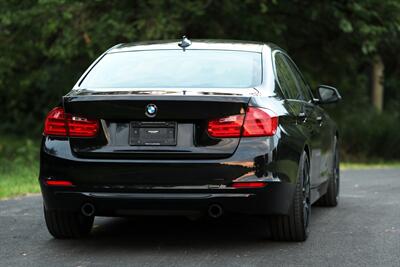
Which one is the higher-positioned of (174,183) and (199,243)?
(174,183)

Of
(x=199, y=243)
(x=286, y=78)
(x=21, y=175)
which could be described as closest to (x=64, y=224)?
(x=199, y=243)

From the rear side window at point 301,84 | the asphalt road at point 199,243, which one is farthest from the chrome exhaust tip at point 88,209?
the rear side window at point 301,84

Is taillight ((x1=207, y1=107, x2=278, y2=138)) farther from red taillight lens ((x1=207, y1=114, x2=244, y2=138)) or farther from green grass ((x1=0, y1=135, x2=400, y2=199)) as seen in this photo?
green grass ((x1=0, y1=135, x2=400, y2=199))

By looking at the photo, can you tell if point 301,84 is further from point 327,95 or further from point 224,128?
point 224,128

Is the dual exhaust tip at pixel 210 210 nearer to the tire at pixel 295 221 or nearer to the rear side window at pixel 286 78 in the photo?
the tire at pixel 295 221

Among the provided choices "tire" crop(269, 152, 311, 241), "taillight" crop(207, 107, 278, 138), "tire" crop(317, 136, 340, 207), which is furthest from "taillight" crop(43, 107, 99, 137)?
"tire" crop(317, 136, 340, 207)

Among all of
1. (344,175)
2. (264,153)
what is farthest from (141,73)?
(344,175)

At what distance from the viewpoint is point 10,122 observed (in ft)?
123

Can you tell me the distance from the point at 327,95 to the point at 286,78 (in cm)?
140

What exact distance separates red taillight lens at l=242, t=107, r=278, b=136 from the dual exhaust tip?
536 mm

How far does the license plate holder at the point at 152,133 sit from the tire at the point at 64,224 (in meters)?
0.93

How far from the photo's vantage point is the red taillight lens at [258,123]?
20.4ft

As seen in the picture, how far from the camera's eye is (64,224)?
6980mm

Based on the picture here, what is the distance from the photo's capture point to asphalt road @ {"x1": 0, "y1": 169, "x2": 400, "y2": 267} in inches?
243
